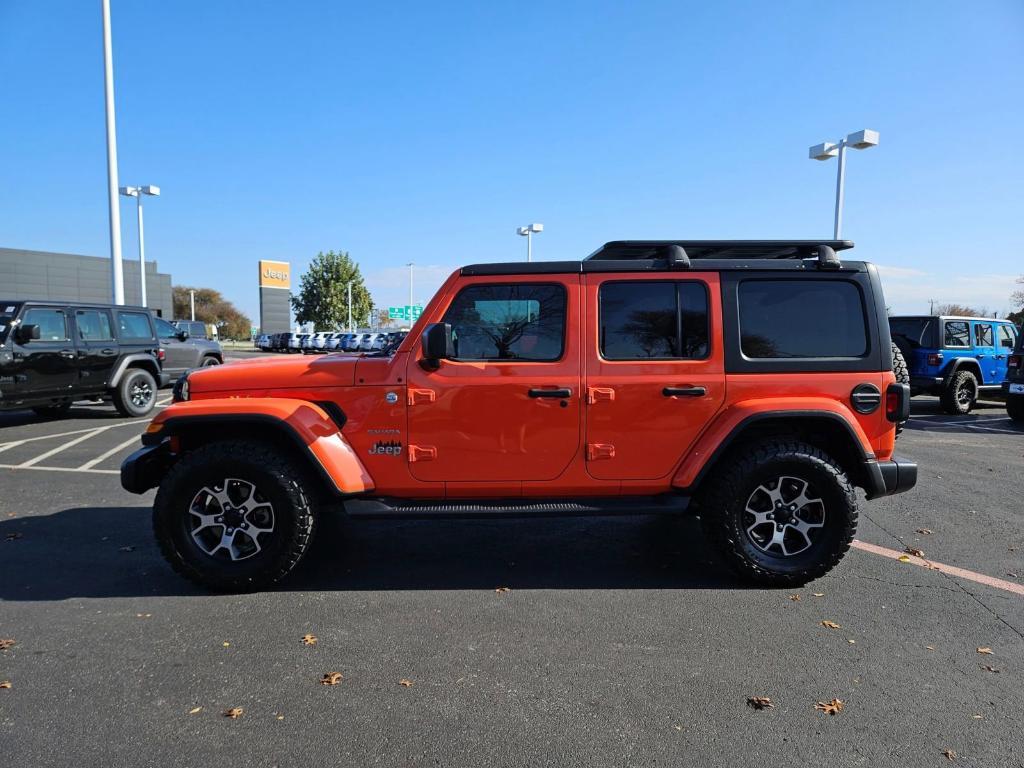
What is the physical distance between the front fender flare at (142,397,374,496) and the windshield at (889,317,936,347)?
1264 centimetres

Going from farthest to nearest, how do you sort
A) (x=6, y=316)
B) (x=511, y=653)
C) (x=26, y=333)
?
(x=6, y=316) → (x=26, y=333) → (x=511, y=653)

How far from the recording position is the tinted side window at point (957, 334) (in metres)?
12.9

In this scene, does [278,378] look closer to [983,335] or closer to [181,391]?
[181,391]

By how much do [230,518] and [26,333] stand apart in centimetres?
750

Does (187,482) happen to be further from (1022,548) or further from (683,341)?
(1022,548)

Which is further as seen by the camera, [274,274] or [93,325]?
[274,274]

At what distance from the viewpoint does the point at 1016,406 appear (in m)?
11.7

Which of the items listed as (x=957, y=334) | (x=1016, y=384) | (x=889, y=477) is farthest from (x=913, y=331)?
(x=889, y=477)

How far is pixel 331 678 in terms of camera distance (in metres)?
2.97

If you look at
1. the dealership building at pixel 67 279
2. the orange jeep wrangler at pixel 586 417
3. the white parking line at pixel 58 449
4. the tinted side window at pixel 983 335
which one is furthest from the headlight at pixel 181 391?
the dealership building at pixel 67 279

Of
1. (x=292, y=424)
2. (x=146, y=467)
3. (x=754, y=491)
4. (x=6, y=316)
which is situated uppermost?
(x=6, y=316)

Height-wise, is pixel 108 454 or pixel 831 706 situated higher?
pixel 108 454

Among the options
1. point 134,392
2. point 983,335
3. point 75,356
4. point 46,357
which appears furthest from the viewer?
point 983,335

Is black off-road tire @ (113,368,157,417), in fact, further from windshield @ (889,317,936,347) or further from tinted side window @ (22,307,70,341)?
windshield @ (889,317,936,347)
